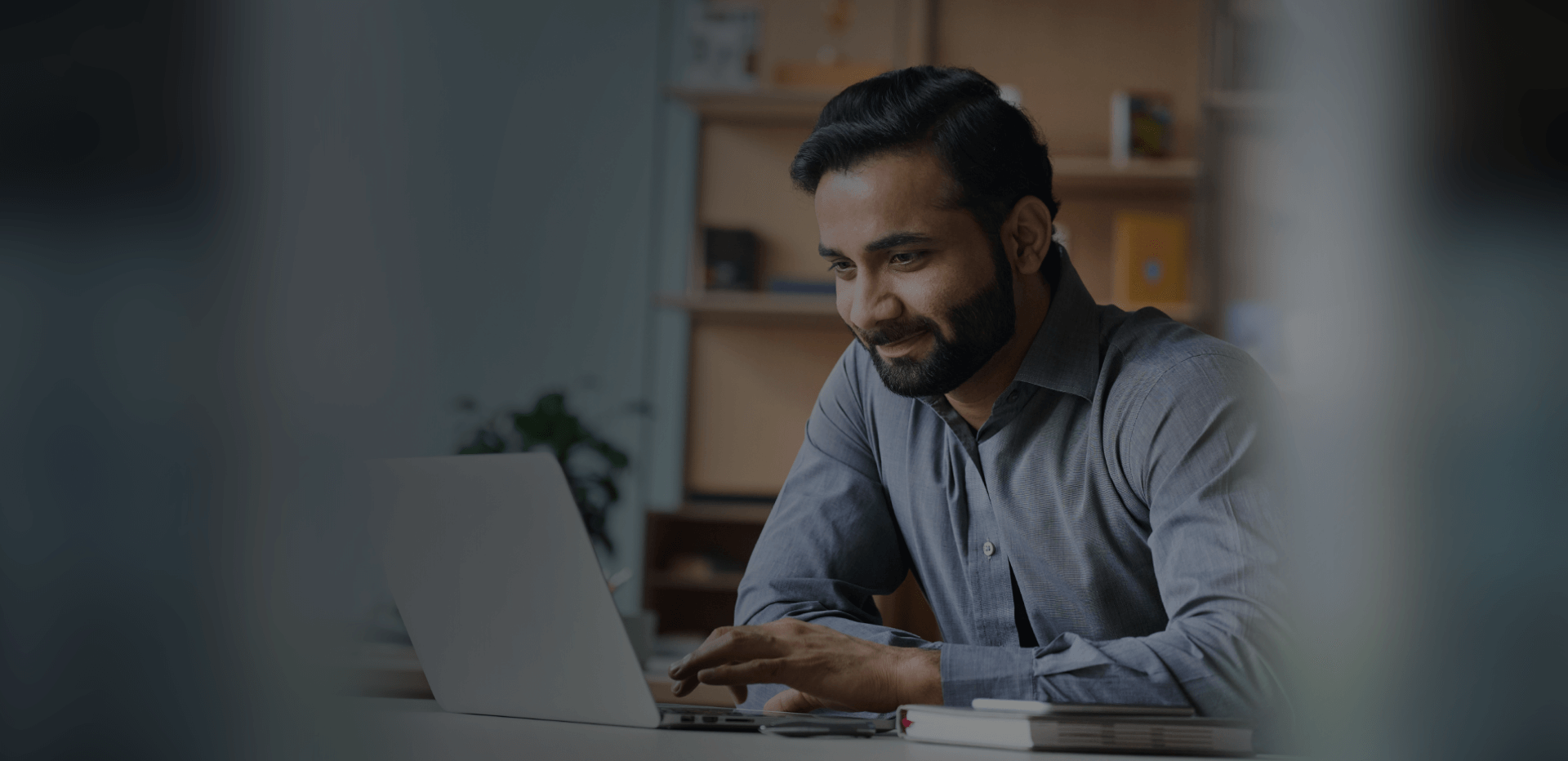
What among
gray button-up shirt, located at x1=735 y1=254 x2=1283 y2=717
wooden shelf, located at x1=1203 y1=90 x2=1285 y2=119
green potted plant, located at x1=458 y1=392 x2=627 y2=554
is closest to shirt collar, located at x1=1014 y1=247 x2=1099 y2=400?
gray button-up shirt, located at x1=735 y1=254 x2=1283 y2=717

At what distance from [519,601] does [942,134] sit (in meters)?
0.69

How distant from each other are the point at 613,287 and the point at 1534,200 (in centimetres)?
324

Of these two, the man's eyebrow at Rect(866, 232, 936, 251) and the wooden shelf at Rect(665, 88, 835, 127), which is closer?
the man's eyebrow at Rect(866, 232, 936, 251)

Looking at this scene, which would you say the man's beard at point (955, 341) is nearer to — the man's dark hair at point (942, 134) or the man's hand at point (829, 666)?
the man's dark hair at point (942, 134)

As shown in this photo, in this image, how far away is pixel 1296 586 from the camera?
834 millimetres

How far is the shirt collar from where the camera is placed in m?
1.12

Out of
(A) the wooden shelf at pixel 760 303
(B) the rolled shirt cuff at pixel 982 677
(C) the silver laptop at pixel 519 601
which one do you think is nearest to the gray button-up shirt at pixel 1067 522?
(B) the rolled shirt cuff at pixel 982 677

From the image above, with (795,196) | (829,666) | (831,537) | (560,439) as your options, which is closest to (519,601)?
(829,666)

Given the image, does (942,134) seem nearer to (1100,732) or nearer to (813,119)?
(1100,732)

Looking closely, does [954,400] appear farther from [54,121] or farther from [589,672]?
[54,121]

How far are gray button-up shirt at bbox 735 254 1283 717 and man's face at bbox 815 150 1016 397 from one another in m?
0.07

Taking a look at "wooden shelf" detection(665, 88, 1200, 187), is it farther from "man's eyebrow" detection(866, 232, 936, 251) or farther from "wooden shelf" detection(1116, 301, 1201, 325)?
"man's eyebrow" detection(866, 232, 936, 251)

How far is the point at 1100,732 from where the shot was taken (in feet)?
2.17

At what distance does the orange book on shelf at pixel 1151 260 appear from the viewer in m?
2.95
